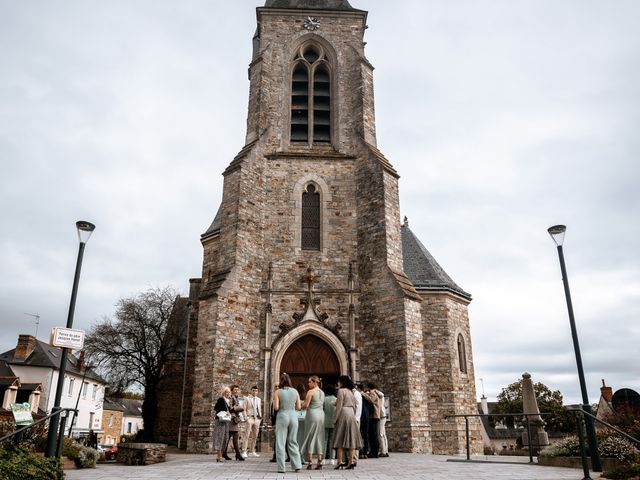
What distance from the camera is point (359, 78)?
833 inches

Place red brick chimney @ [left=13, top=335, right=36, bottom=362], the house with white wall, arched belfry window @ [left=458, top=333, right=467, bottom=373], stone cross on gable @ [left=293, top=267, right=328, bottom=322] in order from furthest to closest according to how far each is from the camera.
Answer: red brick chimney @ [left=13, top=335, right=36, bottom=362] → the house with white wall → arched belfry window @ [left=458, top=333, right=467, bottom=373] → stone cross on gable @ [left=293, top=267, right=328, bottom=322]

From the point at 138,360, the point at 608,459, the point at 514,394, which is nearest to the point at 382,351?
the point at 608,459

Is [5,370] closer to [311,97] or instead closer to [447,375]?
[311,97]

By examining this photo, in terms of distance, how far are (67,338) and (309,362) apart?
372 inches

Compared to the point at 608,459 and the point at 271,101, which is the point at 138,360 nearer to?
the point at 271,101

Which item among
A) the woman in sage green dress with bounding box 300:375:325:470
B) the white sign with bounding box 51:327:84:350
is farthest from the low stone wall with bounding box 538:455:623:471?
the white sign with bounding box 51:327:84:350

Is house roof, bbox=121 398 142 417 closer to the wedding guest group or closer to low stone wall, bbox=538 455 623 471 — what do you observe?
the wedding guest group

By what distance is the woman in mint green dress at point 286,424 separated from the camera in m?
8.62

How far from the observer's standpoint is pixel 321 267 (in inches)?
715

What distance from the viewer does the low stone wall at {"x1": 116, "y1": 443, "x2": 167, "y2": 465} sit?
11203 mm

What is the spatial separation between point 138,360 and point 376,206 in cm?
1628

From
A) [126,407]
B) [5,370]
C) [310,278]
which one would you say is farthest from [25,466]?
[126,407]

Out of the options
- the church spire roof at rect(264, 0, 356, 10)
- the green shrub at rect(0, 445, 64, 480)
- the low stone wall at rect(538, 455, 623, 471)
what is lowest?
the low stone wall at rect(538, 455, 623, 471)

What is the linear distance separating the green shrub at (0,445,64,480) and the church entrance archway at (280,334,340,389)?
10.0 metres
